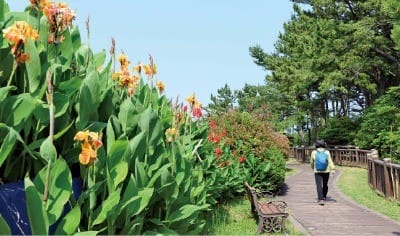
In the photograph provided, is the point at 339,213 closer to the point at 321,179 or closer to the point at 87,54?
the point at 321,179

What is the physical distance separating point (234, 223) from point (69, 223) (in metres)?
7.03

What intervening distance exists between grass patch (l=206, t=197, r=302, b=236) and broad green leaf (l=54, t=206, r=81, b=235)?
5.00m

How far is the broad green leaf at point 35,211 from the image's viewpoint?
1.46 m

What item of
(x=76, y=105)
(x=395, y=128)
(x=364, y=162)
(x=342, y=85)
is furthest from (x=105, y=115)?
(x=342, y=85)

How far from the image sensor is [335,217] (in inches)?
378

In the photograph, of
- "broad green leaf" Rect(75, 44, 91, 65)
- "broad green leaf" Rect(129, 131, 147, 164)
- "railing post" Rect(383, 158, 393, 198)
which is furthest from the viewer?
"railing post" Rect(383, 158, 393, 198)

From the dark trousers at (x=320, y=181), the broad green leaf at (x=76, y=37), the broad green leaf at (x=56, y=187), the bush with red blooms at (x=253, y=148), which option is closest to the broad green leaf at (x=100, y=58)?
the broad green leaf at (x=76, y=37)

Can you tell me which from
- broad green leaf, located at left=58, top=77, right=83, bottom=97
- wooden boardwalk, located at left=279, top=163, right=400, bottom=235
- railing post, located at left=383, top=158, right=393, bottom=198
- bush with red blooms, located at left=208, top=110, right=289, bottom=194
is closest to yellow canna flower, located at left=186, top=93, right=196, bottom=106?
broad green leaf, located at left=58, top=77, right=83, bottom=97

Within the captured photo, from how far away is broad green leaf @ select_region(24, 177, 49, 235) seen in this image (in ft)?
4.78

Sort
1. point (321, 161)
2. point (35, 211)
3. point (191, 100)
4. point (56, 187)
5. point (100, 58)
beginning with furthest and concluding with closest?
point (321, 161) → point (191, 100) → point (100, 58) → point (56, 187) → point (35, 211)

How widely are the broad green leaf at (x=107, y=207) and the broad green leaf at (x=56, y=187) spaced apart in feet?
0.77

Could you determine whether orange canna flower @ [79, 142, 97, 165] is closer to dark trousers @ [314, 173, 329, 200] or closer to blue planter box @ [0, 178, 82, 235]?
blue planter box @ [0, 178, 82, 235]

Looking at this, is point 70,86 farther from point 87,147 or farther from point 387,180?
point 387,180

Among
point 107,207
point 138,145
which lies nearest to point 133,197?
point 107,207
